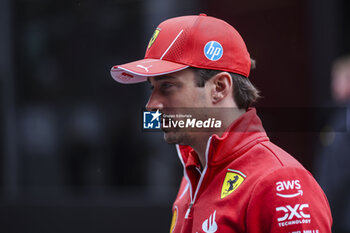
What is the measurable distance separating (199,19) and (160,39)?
0.67ft

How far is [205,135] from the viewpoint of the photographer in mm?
2059

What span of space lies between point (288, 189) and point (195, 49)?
746 mm

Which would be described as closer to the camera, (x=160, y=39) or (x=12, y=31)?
(x=160, y=39)

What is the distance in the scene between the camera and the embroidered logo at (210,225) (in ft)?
5.76

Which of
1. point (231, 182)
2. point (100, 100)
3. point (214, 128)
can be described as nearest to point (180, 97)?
point (214, 128)

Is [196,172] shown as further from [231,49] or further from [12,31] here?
[12,31]

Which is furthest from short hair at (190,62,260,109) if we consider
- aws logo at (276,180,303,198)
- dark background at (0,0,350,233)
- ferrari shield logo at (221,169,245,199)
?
dark background at (0,0,350,233)

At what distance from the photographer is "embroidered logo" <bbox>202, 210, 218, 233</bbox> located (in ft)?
5.76

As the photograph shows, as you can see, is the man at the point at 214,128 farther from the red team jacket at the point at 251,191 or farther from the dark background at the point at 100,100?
the dark background at the point at 100,100

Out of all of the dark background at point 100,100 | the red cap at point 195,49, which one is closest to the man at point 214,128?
the red cap at point 195,49

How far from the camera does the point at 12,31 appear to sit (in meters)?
6.11

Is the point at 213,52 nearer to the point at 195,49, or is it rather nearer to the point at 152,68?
the point at 195,49

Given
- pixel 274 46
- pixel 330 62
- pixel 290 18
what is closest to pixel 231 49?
pixel 274 46

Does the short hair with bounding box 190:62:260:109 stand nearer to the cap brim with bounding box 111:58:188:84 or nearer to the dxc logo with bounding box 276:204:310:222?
the cap brim with bounding box 111:58:188:84
